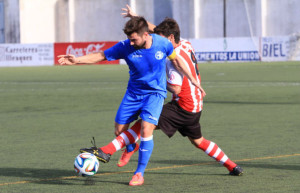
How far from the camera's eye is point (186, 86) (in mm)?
8172

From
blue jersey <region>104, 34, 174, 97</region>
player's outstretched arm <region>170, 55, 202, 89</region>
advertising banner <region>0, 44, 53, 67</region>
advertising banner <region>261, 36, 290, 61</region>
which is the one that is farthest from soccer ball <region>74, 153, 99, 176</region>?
advertising banner <region>0, 44, 53, 67</region>

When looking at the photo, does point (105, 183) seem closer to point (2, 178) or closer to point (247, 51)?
point (2, 178)

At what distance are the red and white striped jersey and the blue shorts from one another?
0.32 meters

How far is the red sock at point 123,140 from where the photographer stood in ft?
26.0

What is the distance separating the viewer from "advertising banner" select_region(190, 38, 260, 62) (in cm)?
4966

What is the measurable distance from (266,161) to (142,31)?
2.74m

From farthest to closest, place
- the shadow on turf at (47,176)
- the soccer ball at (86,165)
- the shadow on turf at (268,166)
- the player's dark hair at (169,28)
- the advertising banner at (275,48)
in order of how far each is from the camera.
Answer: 1. the advertising banner at (275,48)
2. the shadow on turf at (268,166)
3. the player's dark hair at (169,28)
4. the shadow on turf at (47,176)
5. the soccer ball at (86,165)

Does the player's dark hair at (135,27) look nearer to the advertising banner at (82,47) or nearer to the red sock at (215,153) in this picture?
the red sock at (215,153)

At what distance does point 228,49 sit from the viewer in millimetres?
50250

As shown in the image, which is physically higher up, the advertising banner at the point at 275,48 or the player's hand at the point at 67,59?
the player's hand at the point at 67,59

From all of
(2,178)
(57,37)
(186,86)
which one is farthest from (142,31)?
(57,37)

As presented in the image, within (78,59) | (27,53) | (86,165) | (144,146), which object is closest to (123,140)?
(144,146)

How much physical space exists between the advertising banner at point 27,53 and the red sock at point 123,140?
4721cm

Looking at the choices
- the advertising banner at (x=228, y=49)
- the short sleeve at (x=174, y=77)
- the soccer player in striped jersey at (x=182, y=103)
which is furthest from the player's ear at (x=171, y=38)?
the advertising banner at (x=228, y=49)
